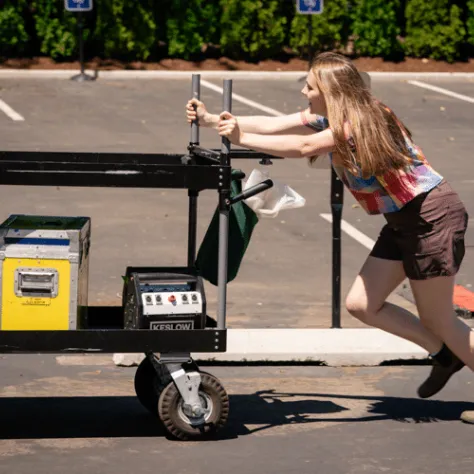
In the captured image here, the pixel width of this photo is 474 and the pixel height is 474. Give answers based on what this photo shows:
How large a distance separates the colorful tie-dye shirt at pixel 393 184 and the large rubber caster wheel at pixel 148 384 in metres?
1.22

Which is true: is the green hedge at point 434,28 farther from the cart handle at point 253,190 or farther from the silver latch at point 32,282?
the silver latch at point 32,282

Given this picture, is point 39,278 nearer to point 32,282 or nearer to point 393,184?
point 32,282

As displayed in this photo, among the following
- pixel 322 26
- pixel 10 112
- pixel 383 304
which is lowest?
pixel 10 112

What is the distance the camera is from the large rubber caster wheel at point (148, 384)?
6449 mm

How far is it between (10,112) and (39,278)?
12668 mm

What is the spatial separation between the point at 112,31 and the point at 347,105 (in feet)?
58.5

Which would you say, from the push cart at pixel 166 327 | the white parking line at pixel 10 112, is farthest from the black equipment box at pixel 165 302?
the white parking line at pixel 10 112

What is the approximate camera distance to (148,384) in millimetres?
6723

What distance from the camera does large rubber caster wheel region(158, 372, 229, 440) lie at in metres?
6.21

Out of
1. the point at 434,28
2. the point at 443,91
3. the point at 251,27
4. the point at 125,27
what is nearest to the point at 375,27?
the point at 434,28

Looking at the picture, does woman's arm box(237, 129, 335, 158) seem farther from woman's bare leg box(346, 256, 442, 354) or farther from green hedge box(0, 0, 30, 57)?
green hedge box(0, 0, 30, 57)

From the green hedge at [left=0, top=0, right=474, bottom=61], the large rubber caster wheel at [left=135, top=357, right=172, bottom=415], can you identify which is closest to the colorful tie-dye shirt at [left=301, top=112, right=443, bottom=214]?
the large rubber caster wheel at [left=135, top=357, right=172, bottom=415]

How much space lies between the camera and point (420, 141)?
1695 centimetres

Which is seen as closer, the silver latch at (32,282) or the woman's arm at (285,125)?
the silver latch at (32,282)
